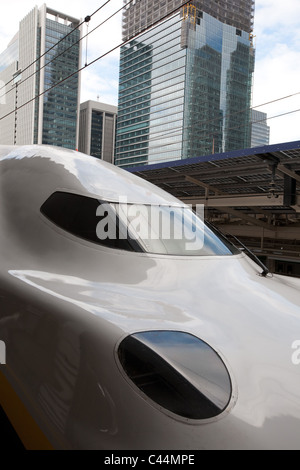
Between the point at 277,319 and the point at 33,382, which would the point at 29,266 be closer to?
the point at 33,382

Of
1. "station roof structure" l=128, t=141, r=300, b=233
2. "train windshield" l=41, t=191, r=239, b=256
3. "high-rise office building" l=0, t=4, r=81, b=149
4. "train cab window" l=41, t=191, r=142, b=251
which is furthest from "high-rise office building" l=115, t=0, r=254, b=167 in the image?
"train cab window" l=41, t=191, r=142, b=251

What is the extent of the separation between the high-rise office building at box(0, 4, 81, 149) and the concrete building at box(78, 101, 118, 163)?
14285mm

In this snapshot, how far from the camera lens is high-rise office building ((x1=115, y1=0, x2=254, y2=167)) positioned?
132 metres

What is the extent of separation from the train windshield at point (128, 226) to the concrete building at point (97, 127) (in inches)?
5113

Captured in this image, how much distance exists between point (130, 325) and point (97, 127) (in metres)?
152

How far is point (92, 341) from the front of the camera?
1770mm

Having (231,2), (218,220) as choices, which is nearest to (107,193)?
(218,220)

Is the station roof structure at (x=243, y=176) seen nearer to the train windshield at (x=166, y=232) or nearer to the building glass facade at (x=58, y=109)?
the train windshield at (x=166, y=232)

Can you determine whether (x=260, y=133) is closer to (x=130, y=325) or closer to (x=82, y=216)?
(x=82, y=216)

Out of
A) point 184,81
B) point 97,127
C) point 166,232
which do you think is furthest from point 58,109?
→ point 166,232

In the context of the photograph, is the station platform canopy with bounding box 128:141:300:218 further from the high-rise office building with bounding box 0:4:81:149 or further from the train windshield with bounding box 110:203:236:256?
the high-rise office building with bounding box 0:4:81:149

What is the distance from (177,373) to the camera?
160 cm

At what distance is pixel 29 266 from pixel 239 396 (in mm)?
1791
